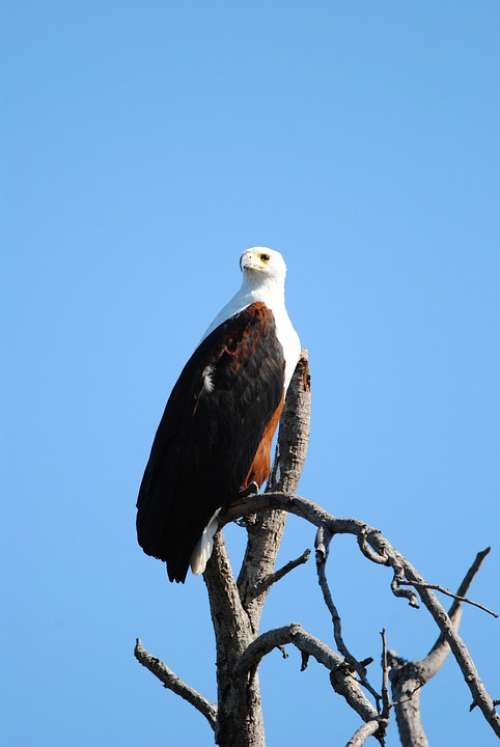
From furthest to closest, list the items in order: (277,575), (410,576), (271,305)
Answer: (271,305) < (277,575) < (410,576)

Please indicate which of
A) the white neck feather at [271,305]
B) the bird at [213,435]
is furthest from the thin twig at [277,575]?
the white neck feather at [271,305]

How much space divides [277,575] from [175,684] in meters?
0.78

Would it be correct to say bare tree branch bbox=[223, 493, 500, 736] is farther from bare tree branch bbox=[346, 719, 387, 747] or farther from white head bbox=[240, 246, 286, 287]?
white head bbox=[240, 246, 286, 287]

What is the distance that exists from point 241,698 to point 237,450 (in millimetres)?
1247

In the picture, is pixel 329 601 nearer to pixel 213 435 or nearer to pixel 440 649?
pixel 440 649

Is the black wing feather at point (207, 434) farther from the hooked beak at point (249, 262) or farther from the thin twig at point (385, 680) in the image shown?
the thin twig at point (385, 680)

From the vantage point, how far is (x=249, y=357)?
5973mm

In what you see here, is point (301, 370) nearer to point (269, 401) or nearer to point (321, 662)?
point (269, 401)

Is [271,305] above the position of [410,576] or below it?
above

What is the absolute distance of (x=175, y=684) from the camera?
5.80m

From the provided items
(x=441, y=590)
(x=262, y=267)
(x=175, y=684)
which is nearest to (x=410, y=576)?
(x=441, y=590)

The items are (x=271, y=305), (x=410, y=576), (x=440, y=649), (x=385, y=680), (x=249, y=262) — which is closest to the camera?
(x=385, y=680)

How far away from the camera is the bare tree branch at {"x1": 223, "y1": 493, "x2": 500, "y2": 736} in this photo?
3.80 meters

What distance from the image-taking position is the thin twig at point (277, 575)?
18.1 feet
